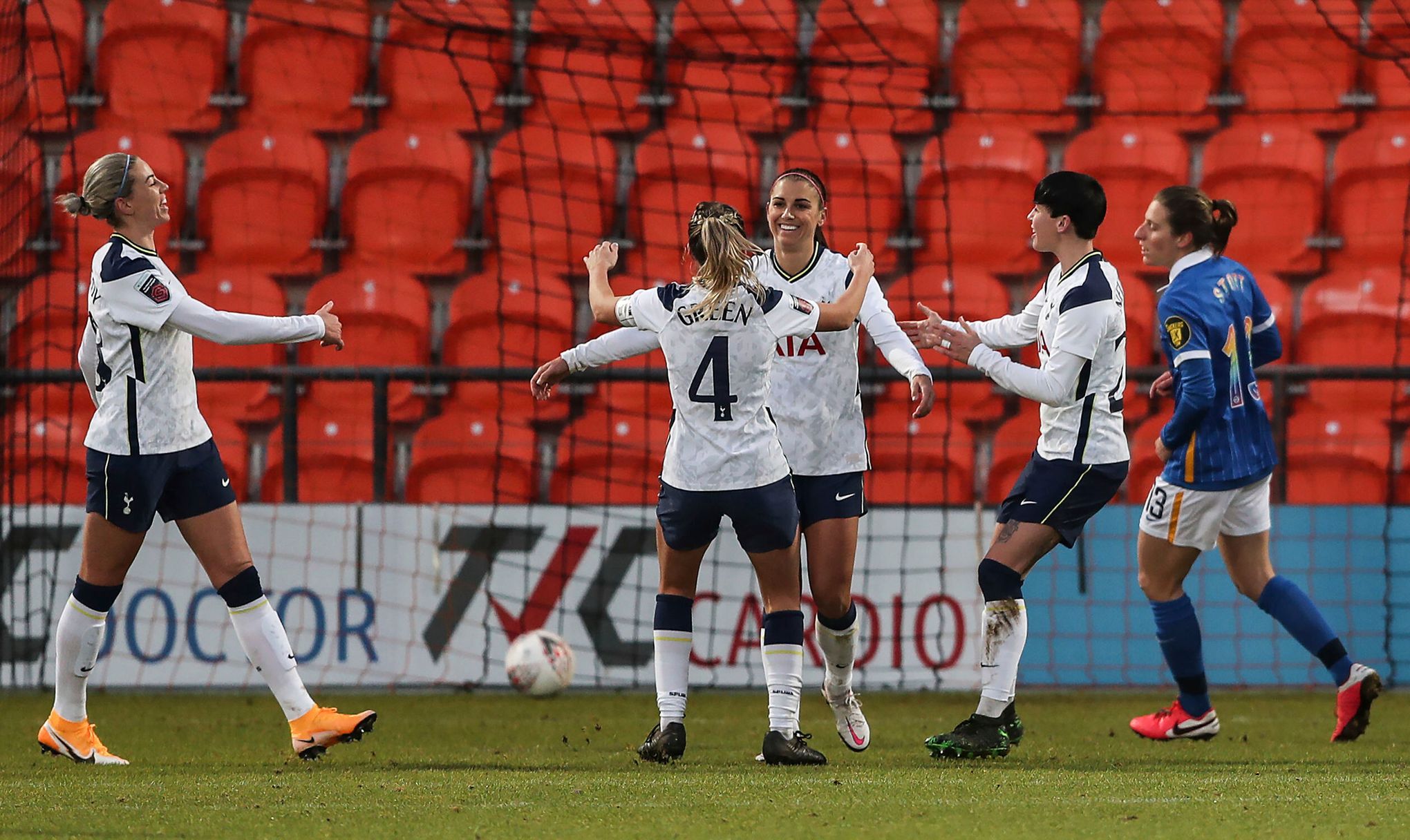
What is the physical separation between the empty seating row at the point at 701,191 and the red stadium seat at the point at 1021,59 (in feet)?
1.24

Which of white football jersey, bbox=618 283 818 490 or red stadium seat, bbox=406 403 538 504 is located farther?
red stadium seat, bbox=406 403 538 504

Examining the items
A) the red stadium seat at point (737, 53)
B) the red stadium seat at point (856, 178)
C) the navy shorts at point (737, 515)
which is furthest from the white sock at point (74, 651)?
the red stadium seat at point (737, 53)

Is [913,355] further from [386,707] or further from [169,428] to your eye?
[386,707]

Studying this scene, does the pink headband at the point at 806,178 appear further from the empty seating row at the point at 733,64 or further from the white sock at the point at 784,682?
the empty seating row at the point at 733,64

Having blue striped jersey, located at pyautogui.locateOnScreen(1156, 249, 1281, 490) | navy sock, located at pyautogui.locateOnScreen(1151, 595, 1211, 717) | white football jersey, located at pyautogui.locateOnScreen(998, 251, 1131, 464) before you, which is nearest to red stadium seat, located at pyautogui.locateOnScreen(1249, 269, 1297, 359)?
blue striped jersey, located at pyautogui.locateOnScreen(1156, 249, 1281, 490)

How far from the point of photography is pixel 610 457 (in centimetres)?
960

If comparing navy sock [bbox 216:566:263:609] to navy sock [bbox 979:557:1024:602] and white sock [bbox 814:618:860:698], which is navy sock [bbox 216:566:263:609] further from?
navy sock [bbox 979:557:1024:602]

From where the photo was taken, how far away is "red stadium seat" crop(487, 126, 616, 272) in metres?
11.2

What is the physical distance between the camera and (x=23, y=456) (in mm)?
9617

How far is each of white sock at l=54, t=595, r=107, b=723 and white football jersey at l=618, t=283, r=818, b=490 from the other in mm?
2131

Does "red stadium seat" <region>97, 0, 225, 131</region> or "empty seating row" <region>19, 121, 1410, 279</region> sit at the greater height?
"red stadium seat" <region>97, 0, 225, 131</region>

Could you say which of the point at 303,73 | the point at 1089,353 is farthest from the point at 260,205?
the point at 1089,353

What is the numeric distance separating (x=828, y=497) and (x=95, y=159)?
24.3ft

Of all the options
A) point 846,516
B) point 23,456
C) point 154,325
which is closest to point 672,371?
point 846,516
